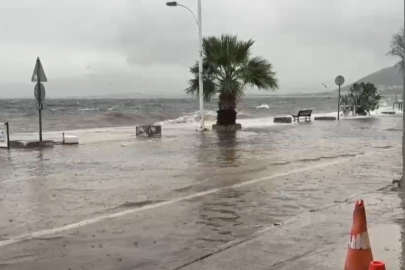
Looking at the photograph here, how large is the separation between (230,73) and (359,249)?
2199 cm

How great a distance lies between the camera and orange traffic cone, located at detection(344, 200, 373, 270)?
15.3 feet

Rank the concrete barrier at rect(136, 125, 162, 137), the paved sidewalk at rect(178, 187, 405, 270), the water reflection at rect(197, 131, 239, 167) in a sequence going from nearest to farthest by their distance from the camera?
the paved sidewalk at rect(178, 187, 405, 270), the water reflection at rect(197, 131, 239, 167), the concrete barrier at rect(136, 125, 162, 137)

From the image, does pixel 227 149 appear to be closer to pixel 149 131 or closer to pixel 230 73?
pixel 149 131

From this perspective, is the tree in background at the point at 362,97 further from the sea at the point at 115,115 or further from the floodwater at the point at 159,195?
the floodwater at the point at 159,195

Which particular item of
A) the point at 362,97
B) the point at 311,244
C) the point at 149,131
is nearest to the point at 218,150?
the point at 149,131

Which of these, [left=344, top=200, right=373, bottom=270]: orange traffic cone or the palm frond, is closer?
[left=344, top=200, right=373, bottom=270]: orange traffic cone

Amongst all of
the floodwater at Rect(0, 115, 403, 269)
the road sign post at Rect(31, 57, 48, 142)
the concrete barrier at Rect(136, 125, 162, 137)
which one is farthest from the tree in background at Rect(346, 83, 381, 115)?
the road sign post at Rect(31, 57, 48, 142)

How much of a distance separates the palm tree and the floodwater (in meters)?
8.71

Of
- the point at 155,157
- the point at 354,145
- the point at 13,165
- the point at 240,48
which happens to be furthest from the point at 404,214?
the point at 240,48

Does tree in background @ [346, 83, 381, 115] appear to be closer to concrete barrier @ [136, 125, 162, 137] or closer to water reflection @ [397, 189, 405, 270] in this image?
concrete barrier @ [136, 125, 162, 137]

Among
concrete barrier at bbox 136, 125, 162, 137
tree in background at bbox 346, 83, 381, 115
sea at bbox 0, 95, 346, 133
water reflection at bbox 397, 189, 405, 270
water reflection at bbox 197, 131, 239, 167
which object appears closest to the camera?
water reflection at bbox 397, 189, 405, 270

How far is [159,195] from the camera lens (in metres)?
9.26

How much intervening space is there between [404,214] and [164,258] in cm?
→ 343

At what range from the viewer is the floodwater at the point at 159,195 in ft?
19.9
